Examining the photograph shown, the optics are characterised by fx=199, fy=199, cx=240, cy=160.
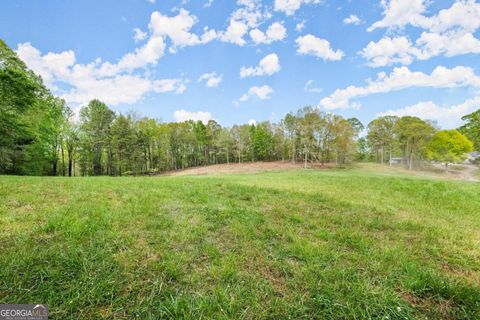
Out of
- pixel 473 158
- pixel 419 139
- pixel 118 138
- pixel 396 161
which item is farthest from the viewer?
pixel 396 161

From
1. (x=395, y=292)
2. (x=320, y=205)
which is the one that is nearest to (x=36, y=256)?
(x=395, y=292)

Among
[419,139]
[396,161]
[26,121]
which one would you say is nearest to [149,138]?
[26,121]

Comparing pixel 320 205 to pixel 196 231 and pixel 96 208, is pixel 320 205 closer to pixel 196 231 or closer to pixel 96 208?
pixel 196 231

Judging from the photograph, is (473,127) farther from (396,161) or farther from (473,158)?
(396,161)

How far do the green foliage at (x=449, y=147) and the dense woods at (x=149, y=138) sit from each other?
127 millimetres

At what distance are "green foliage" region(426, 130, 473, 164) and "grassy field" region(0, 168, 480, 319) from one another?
32716mm

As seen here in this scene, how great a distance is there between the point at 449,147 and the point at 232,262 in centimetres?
3914

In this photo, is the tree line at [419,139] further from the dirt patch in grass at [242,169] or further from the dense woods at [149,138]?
the dirt patch in grass at [242,169]

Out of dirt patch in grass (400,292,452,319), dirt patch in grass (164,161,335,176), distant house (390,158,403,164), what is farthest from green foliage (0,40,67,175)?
distant house (390,158,403,164)

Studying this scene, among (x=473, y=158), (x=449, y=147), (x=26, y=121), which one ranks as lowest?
(x=473, y=158)

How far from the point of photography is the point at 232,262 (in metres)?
2.80

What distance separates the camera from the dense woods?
703 inches

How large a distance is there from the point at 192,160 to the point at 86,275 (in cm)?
4716

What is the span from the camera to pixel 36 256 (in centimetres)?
260
